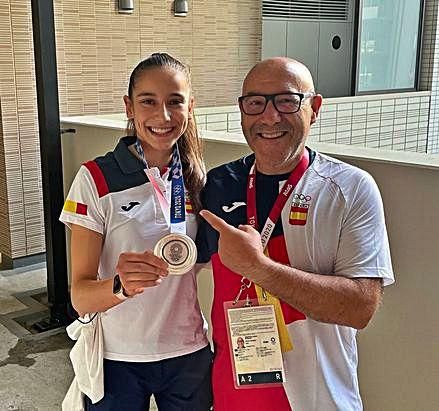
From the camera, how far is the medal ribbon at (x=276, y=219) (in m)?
1.37

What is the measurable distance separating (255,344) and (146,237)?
38 cm

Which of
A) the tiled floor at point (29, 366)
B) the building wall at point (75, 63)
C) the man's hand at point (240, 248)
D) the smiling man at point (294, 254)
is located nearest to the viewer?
the man's hand at point (240, 248)

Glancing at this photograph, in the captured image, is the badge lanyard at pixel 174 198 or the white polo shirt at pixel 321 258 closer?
the white polo shirt at pixel 321 258

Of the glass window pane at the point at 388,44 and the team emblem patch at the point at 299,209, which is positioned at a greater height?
the glass window pane at the point at 388,44

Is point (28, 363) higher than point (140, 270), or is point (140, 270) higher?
point (140, 270)

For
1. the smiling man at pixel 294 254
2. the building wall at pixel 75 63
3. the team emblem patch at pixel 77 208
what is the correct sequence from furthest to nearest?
the building wall at pixel 75 63 → the team emblem patch at pixel 77 208 → the smiling man at pixel 294 254

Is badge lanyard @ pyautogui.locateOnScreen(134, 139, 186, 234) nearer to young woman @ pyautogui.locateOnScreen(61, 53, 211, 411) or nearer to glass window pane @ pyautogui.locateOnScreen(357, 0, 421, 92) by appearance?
young woman @ pyautogui.locateOnScreen(61, 53, 211, 411)

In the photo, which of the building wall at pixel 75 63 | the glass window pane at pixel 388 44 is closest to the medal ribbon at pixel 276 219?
the building wall at pixel 75 63

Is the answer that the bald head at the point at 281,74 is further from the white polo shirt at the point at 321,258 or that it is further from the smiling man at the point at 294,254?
the white polo shirt at the point at 321,258

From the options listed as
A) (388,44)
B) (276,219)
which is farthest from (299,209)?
(388,44)

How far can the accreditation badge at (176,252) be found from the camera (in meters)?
1.34

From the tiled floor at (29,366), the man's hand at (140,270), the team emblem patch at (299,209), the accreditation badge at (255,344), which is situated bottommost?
the tiled floor at (29,366)

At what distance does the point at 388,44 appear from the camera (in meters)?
7.21

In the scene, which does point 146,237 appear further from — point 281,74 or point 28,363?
point 28,363
